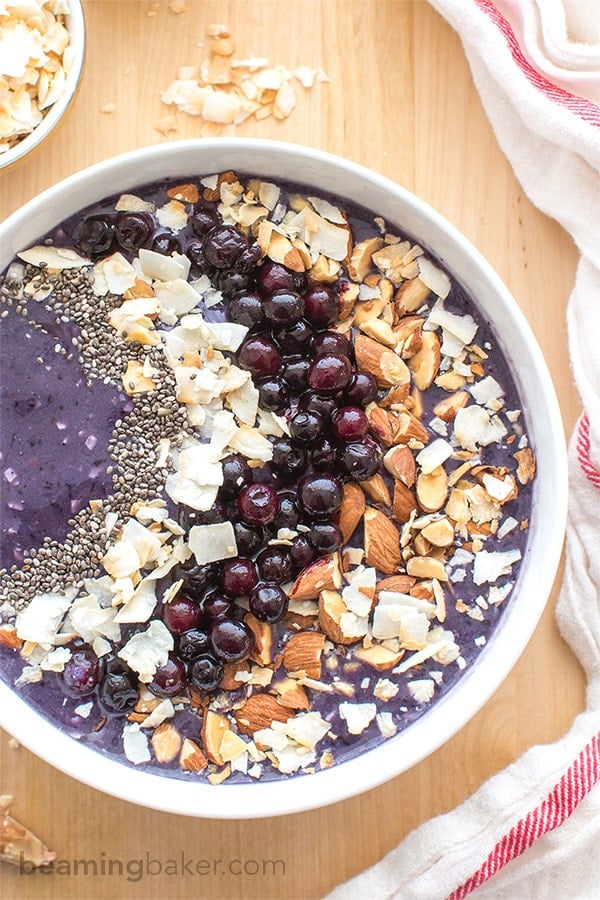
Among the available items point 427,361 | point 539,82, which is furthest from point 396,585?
point 539,82

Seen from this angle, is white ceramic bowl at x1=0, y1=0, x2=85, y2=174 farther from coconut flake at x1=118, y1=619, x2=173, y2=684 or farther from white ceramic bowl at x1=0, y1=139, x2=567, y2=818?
coconut flake at x1=118, y1=619, x2=173, y2=684

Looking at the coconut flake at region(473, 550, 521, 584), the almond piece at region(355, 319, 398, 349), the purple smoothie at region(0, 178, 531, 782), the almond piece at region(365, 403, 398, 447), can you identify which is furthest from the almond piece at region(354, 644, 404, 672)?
the almond piece at region(355, 319, 398, 349)

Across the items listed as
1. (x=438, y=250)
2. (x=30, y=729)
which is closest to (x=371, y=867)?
(x=30, y=729)

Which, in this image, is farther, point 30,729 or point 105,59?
point 105,59

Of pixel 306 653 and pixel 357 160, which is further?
pixel 357 160

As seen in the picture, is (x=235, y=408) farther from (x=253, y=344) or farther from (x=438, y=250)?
(x=438, y=250)

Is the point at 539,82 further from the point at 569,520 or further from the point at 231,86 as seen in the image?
the point at 569,520

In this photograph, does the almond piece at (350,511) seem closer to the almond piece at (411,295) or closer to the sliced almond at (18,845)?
the almond piece at (411,295)
